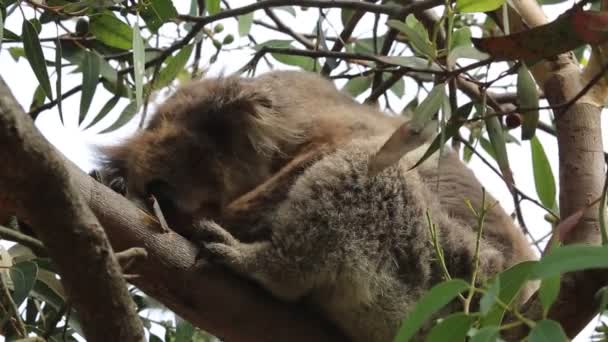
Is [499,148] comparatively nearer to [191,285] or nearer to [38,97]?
[191,285]

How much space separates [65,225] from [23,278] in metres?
0.73

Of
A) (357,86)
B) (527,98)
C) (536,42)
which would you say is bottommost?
(357,86)

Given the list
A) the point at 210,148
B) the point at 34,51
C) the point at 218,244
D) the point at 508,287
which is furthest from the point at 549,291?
the point at 210,148

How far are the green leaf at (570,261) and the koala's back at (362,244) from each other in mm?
1337

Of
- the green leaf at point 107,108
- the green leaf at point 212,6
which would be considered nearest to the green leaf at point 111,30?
the green leaf at point 107,108

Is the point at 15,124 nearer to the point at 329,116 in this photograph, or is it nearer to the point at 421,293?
the point at 421,293

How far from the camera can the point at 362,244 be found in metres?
2.67

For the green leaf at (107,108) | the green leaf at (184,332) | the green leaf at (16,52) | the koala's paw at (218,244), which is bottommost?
the green leaf at (184,332)

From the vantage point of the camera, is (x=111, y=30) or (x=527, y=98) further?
(x=111, y=30)

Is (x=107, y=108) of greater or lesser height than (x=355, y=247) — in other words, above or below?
above

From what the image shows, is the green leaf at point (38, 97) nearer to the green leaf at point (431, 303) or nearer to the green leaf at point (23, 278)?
the green leaf at point (23, 278)

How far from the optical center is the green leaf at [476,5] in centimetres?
199

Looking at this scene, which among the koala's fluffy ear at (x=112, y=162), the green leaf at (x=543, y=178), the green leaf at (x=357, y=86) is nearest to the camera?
the green leaf at (x=543, y=178)

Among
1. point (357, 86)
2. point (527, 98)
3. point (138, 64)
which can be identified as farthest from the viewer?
point (357, 86)
